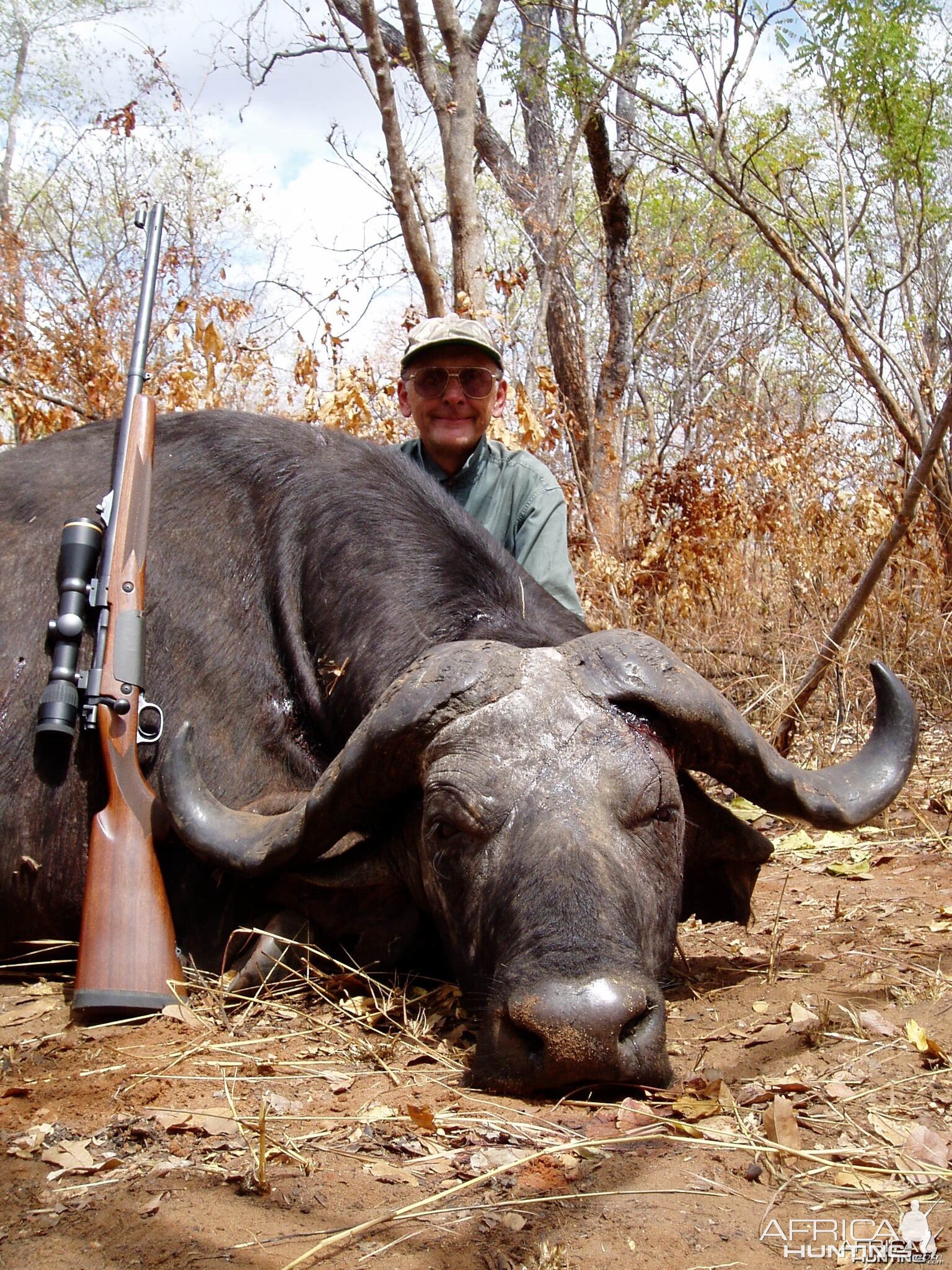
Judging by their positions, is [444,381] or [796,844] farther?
[444,381]

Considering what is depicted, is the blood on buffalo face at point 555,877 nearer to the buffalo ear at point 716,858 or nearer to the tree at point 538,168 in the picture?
the buffalo ear at point 716,858

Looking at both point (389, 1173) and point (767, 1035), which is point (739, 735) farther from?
point (389, 1173)

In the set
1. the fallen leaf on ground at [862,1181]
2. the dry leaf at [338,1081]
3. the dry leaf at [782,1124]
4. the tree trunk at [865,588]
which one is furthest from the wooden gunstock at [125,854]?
the tree trunk at [865,588]

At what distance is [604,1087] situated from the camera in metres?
2.58

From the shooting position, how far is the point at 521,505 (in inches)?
215

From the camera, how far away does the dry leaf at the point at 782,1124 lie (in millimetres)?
2297

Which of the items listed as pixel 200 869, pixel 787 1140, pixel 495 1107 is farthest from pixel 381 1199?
pixel 200 869

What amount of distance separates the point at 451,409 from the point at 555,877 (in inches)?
131

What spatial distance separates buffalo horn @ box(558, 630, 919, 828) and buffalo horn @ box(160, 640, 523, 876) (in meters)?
0.29

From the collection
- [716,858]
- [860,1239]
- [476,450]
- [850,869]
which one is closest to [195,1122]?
[860,1239]

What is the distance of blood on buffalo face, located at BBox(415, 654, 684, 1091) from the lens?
97.7 inches

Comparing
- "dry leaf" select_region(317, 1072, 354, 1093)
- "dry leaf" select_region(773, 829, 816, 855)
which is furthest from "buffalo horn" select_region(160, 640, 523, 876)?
"dry leaf" select_region(773, 829, 816, 855)

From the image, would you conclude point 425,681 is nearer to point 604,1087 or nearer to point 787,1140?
point 604,1087

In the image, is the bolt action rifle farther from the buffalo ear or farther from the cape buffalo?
the buffalo ear
